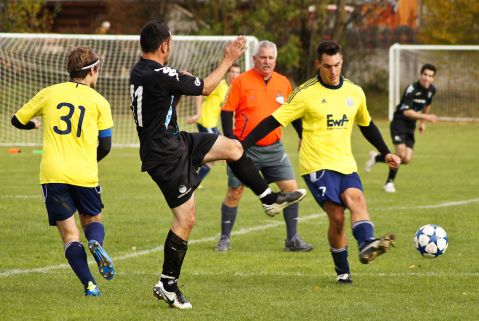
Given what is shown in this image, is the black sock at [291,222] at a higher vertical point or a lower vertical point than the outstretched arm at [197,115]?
higher

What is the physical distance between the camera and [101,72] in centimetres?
2569

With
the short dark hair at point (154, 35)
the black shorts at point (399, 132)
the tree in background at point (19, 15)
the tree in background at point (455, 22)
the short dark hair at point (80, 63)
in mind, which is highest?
the short dark hair at point (154, 35)

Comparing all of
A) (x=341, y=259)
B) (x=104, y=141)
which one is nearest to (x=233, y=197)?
(x=341, y=259)

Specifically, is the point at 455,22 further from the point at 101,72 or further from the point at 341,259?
the point at 341,259

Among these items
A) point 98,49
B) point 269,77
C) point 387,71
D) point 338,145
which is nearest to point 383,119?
point 387,71

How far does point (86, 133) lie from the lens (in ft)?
24.7

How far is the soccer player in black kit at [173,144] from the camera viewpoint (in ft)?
22.9

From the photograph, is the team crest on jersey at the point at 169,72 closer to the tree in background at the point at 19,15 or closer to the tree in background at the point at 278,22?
the tree in background at the point at 278,22

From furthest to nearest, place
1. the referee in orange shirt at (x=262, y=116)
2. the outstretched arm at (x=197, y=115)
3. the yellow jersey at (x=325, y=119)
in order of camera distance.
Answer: the outstretched arm at (x=197, y=115) < the referee in orange shirt at (x=262, y=116) < the yellow jersey at (x=325, y=119)

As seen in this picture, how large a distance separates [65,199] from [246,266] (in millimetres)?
2287

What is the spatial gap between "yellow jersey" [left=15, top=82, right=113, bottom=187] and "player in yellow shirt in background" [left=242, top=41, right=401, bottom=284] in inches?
48.2

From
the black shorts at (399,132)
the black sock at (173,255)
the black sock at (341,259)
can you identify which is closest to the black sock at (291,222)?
the black sock at (341,259)

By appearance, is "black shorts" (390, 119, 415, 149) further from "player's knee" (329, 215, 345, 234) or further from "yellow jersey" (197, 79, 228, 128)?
"player's knee" (329, 215, 345, 234)

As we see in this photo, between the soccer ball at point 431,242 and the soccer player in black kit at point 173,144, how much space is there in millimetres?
1761
